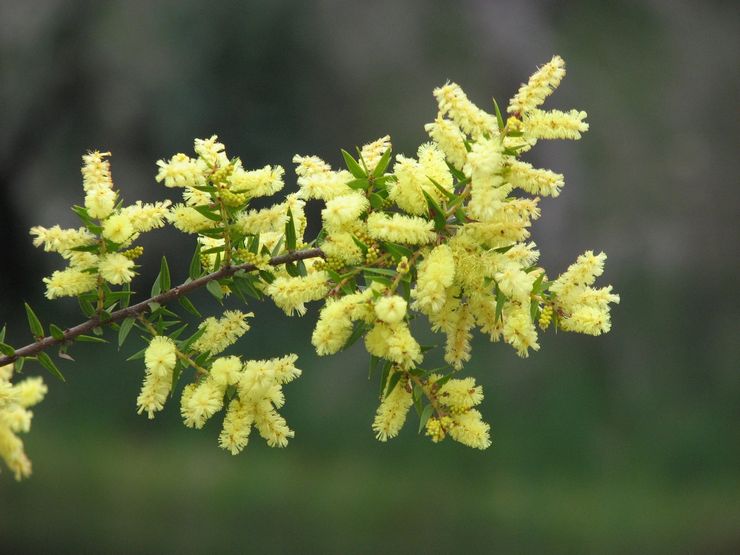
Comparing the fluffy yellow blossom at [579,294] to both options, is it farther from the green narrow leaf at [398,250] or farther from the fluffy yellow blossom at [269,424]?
the fluffy yellow blossom at [269,424]

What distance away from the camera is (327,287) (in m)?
0.68

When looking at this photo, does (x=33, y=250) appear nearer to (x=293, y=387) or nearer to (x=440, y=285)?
(x=293, y=387)

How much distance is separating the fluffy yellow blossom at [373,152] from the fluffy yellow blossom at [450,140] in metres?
0.05

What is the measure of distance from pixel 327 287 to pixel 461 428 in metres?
0.14

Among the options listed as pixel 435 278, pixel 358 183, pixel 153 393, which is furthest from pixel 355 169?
pixel 153 393

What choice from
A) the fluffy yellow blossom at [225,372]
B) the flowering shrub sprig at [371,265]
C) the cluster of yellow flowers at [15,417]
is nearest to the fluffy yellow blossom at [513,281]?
the flowering shrub sprig at [371,265]

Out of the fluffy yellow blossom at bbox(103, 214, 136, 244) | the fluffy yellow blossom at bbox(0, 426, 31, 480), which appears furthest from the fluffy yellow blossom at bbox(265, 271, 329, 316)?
the fluffy yellow blossom at bbox(0, 426, 31, 480)

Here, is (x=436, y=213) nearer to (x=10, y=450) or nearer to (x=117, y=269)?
(x=117, y=269)

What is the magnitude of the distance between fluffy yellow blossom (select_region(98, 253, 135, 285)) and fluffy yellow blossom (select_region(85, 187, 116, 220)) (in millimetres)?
33

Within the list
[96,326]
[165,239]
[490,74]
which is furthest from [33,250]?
[96,326]

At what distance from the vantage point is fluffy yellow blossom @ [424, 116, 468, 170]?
25.7 inches

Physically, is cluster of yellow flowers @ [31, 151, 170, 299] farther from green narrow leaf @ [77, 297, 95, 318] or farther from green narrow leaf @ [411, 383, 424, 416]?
green narrow leaf @ [411, 383, 424, 416]

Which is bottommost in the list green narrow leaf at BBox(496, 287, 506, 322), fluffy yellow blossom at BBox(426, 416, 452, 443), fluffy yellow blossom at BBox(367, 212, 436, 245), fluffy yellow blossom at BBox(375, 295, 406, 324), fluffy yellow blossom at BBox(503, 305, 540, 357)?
fluffy yellow blossom at BBox(426, 416, 452, 443)

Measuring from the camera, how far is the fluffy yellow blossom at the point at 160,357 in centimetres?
69
